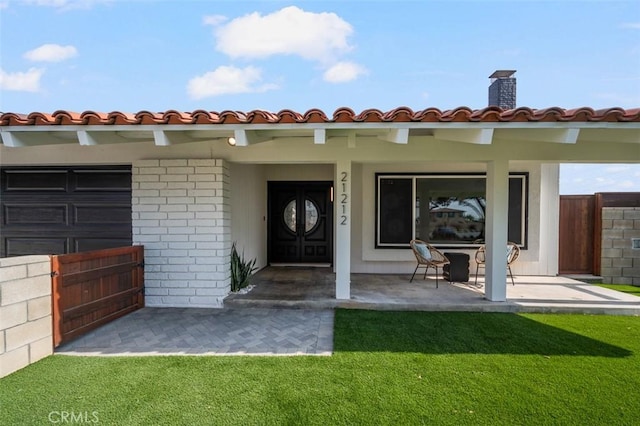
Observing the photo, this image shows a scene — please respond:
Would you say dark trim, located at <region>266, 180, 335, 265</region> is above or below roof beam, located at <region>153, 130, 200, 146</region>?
below

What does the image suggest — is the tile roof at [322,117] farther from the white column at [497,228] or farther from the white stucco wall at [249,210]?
the white stucco wall at [249,210]

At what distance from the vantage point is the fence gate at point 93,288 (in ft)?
11.1

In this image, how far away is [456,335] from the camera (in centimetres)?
379

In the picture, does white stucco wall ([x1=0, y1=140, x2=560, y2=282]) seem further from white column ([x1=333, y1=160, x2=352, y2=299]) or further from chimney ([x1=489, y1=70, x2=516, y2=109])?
Answer: chimney ([x1=489, y1=70, x2=516, y2=109])

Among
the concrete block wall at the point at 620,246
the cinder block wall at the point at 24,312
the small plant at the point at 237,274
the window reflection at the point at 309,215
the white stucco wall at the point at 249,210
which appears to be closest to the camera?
the cinder block wall at the point at 24,312

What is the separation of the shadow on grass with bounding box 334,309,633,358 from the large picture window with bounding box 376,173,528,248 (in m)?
2.65

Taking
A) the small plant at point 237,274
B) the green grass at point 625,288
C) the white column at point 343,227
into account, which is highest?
the white column at point 343,227

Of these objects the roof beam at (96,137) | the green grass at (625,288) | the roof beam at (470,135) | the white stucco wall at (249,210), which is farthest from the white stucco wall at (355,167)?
the green grass at (625,288)

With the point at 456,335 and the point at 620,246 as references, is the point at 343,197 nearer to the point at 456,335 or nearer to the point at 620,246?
the point at 456,335

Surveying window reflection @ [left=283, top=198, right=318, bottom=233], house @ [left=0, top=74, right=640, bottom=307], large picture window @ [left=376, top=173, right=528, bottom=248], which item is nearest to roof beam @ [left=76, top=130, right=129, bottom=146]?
house @ [left=0, top=74, right=640, bottom=307]

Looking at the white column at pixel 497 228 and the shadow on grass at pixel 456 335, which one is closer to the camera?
the shadow on grass at pixel 456 335

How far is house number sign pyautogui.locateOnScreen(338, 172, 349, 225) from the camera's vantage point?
483 cm

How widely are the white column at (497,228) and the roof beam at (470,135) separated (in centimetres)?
126

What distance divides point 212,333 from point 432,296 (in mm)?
3450
